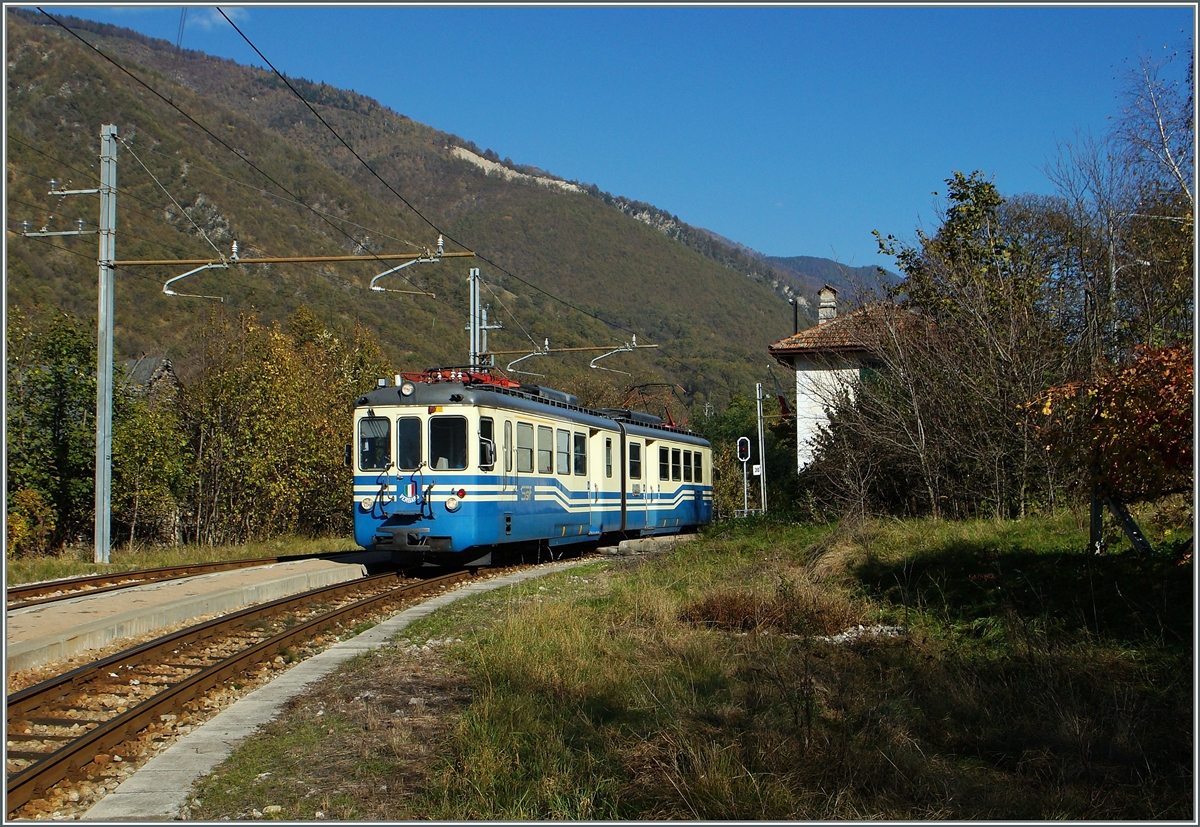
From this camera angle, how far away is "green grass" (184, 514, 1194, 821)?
5.15m

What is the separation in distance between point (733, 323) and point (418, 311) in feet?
282

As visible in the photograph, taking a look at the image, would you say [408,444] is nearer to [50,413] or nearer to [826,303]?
[50,413]

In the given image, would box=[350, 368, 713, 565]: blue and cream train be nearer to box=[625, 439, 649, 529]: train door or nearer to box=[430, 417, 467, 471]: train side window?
box=[430, 417, 467, 471]: train side window

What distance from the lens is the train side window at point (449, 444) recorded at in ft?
51.9

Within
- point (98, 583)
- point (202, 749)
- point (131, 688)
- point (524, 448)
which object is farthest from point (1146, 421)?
point (98, 583)

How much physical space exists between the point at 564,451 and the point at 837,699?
41.4 ft

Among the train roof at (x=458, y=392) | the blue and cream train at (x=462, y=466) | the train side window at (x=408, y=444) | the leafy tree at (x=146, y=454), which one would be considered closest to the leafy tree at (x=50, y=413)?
the leafy tree at (x=146, y=454)

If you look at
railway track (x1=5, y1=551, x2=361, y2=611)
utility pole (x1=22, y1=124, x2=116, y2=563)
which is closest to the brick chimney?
railway track (x1=5, y1=551, x2=361, y2=611)

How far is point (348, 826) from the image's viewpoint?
4895mm

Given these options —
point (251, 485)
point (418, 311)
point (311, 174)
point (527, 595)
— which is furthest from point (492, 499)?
point (311, 174)

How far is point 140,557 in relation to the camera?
20.1 meters

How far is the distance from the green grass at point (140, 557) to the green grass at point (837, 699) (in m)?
8.58

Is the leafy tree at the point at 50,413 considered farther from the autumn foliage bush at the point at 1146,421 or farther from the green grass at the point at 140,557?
the autumn foliage bush at the point at 1146,421

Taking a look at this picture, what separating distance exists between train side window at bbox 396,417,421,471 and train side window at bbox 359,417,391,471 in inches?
6.8
